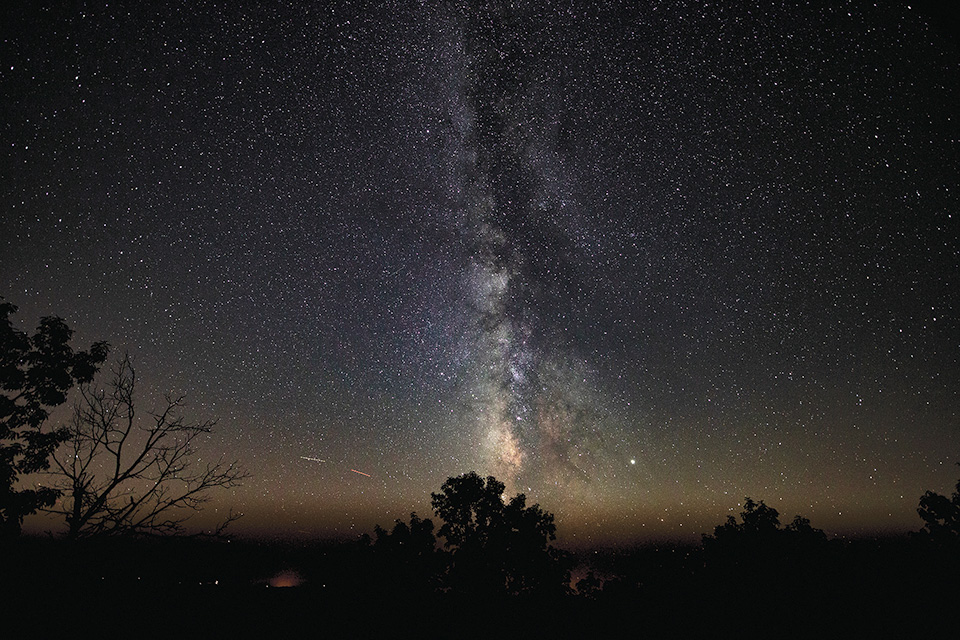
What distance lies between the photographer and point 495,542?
22.4 meters

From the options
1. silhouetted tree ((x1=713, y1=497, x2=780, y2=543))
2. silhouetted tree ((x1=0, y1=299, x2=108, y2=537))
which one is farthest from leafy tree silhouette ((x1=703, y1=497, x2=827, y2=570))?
silhouetted tree ((x1=0, y1=299, x2=108, y2=537))

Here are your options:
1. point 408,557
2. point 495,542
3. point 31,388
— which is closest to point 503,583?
point 495,542

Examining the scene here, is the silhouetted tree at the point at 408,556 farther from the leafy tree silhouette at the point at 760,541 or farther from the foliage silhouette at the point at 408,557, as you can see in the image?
the leafy tree silhouette at the point at 760,541

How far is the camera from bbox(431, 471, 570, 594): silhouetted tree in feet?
69.7

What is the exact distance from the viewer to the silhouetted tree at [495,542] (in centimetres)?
2125

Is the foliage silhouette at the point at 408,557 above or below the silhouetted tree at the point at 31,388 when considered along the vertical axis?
below

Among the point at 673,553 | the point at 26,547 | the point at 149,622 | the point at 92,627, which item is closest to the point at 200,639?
the point at 149,622

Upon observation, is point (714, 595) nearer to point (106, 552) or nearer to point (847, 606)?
point (847, 606)

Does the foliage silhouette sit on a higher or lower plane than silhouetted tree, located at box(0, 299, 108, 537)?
lower

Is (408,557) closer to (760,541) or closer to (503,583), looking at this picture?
(503,583)

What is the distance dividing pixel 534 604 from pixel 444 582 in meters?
5.18

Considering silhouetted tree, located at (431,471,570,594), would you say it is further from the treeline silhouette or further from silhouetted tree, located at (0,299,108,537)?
silhouetted tree, located at (0,299,108,537)

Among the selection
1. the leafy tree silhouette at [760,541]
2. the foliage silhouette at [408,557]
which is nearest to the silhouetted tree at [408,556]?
the foliage silhouette at [408,557]

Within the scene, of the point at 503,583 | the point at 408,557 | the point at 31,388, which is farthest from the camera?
the point at 408,557
